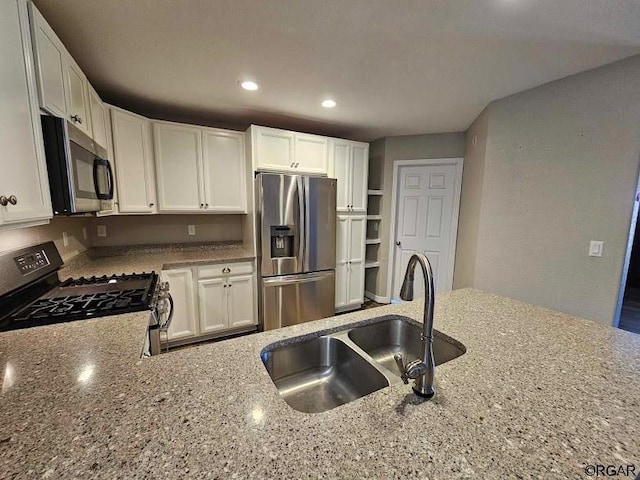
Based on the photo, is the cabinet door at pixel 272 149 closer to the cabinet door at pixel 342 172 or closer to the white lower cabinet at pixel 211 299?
the cabinet door at pixel 342 172

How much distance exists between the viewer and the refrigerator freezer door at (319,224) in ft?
9.02

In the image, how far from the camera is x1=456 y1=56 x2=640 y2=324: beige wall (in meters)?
1.74

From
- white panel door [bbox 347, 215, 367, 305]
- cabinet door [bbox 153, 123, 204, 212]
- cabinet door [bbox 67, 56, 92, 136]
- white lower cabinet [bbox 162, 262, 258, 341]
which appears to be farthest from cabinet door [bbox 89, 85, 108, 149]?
white panel door [bbox 347, 215, 367, 305]

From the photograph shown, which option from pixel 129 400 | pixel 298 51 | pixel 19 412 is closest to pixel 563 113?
pixel 298 51

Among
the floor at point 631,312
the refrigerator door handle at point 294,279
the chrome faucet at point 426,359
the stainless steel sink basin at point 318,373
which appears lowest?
the floor at point 631,312

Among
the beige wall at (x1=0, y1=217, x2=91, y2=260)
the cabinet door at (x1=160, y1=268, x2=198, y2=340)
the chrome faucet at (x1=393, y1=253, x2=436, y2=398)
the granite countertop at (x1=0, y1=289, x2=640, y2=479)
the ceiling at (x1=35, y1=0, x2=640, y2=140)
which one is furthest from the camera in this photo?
the cabinet door at (x1=160, y1=268, x2=198, y2=340)

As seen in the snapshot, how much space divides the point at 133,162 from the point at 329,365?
7.95ft

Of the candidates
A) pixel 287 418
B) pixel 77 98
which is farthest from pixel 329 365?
pixel 77 98

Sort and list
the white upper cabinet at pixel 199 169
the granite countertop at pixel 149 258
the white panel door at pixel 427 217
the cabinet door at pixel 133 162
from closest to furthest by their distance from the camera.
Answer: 1. the granite countertop at pixel 149 258
2. the cabinet door at pixel 133 162
3. the white upper cabinet at pixel 199 169
4. the white panel door at pixel 427 217

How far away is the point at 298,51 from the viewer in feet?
5.37

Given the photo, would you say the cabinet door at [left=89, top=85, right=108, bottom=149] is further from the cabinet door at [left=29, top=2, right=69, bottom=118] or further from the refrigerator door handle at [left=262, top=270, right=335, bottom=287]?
the refrigerator door handle at [left=262, top=270, right=335, bottom=287]

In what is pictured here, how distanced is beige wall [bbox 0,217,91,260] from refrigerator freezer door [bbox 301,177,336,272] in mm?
1903

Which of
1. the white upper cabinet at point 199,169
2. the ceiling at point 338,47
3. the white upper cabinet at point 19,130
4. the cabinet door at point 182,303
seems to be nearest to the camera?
the white upper cabinet at point 19,130

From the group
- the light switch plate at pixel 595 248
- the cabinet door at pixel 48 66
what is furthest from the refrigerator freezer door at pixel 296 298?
the light switch plate at pixel 595 248
